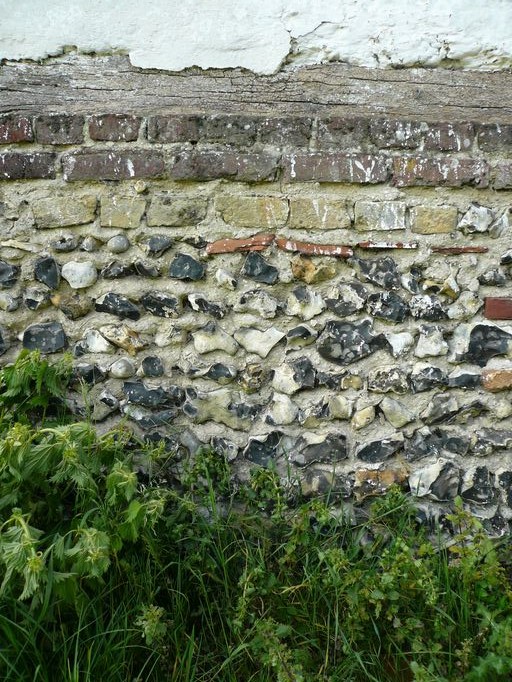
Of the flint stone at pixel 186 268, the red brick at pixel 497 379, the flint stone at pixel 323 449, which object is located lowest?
the flint stone at pixel 323 449

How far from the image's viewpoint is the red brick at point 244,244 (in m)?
2.28

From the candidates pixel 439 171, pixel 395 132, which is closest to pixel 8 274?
pixel 395 132

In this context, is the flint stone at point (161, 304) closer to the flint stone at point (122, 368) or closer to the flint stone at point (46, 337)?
the flint stone at point (122, 368)

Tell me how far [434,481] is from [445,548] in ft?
0.73

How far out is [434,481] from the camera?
2293mm

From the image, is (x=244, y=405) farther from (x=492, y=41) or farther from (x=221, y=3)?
(x=492, y=41)

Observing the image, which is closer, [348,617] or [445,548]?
[348,617]

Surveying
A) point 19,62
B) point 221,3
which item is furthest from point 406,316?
point 19,62

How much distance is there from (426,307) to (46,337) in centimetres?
135

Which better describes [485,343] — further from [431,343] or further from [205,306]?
[205,306]

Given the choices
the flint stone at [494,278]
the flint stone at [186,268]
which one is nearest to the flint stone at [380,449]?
the flint stone at [494,278]

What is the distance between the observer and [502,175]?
228cm

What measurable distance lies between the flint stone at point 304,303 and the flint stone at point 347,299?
0.11 ft

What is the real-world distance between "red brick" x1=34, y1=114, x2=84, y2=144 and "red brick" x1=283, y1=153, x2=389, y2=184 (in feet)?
2.36
